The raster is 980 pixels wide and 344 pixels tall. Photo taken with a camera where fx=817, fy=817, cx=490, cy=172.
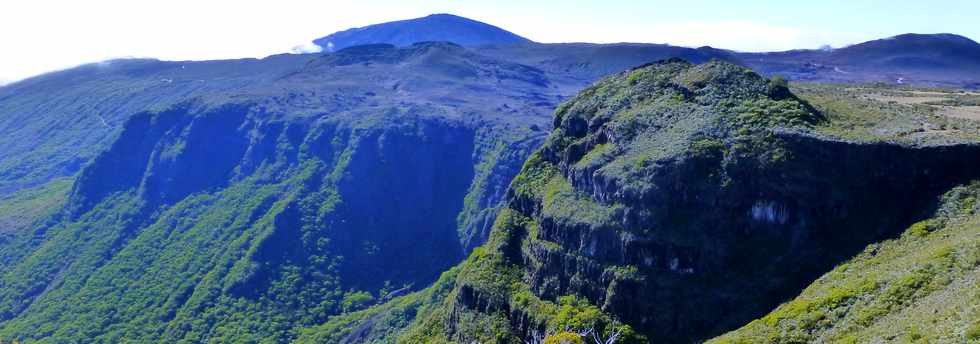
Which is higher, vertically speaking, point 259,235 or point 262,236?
point 262,236

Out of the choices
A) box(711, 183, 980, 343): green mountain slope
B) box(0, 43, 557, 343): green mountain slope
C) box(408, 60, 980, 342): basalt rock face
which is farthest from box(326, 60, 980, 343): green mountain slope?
box(0, 43, 557, 343): green mountain slope

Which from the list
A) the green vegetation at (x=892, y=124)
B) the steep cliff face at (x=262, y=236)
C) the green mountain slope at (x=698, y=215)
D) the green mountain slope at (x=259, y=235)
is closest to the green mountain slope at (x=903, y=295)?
the green mountain slope at (x=698, y=215)

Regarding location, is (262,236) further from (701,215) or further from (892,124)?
(892,124)

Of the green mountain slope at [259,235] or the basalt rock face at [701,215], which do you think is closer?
the basalt rock face at [701,215]

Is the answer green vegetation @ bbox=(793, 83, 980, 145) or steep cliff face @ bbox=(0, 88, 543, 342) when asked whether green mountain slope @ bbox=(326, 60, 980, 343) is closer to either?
green vegetation @ bbox=(793, 83, 980, 145)

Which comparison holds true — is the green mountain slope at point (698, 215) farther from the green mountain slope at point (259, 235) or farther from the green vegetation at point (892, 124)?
the green mountain slope at point (259, 235)

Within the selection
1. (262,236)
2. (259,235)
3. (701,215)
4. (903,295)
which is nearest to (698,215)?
(701,215)

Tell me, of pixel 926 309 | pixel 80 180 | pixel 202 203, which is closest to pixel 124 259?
pixel 202 203
